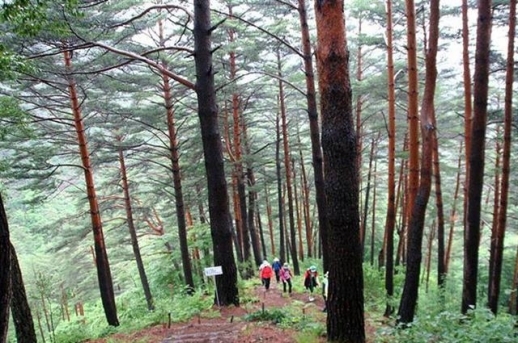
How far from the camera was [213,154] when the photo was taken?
27.1 ft

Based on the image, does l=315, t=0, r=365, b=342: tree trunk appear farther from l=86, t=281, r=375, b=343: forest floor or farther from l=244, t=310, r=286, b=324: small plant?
l=244, t=310, r=286, b=324: small plant

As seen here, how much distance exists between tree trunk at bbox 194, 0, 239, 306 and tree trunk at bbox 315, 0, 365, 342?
394cm

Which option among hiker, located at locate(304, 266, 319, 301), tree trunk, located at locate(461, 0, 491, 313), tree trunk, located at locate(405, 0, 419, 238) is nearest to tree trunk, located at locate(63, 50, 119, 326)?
hiker, located at locate(304, 266, 319, 301)

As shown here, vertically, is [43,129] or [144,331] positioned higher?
[43,129]

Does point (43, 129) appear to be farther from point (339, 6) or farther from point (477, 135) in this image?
point (477, 135)

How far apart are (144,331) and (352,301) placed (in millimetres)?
→ 4848

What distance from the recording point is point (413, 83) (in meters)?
8.27

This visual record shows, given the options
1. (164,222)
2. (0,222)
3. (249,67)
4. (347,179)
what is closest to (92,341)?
(0,222)

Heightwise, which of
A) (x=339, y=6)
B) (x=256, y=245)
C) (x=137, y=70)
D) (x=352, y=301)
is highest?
(x=137, y=70)

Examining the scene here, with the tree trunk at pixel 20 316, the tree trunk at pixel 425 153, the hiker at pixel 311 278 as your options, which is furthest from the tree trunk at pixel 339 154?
the hiker at pixel 311 278

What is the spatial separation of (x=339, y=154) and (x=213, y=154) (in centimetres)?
417

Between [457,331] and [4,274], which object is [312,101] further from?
[4,274]

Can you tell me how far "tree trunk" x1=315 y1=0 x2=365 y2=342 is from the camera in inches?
178

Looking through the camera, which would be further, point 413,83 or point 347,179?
point 413,83
